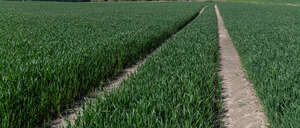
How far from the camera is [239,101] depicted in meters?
4.73

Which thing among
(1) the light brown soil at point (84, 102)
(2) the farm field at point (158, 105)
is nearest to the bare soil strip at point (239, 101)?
(2) the farm field at point (158, 105)

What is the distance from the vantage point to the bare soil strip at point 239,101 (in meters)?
3.85

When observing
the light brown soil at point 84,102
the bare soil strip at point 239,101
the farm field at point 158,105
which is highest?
the farm field at point 158,105

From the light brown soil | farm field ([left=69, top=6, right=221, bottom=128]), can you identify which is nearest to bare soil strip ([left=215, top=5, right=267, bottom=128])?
farm field ([left=69, top=6, right=221, bottom=128])

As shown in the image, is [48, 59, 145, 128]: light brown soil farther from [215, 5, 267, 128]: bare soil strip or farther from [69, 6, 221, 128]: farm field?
[215, 5, 267, 128]: bare soil strip

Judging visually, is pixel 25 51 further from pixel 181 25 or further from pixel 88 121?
pixel 181 25

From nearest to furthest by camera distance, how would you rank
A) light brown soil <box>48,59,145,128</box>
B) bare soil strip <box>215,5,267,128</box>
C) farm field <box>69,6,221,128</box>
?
farm field <box>69,6,221,128</box>
light brown soil <box>48,59,145,128</box>
bare soil strip <box>215,5,267,128</box>

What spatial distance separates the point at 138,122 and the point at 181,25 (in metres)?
14.3

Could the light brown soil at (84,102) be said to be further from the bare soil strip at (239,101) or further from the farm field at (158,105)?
the bare soil strip at (239,101)

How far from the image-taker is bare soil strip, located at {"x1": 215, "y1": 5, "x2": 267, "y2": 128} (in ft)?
12.6

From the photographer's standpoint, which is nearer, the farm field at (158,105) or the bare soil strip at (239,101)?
the farm field at (158,105)

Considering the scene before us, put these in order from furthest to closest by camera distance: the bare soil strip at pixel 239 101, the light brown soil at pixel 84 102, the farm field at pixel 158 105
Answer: the bare soil strip at pixel 239 101 < the light brown soil at pixel 84 102 < the farm field at pixel 158 105

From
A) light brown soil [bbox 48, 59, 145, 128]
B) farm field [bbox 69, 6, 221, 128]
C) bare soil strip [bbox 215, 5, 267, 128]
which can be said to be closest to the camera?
farm field [bbox 69, 6, 221, 128]

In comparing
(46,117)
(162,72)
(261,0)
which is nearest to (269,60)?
(162,72)
